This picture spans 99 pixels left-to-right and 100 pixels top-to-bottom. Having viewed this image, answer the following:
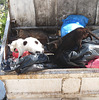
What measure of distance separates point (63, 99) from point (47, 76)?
755 mm

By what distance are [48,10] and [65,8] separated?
0.49 meters

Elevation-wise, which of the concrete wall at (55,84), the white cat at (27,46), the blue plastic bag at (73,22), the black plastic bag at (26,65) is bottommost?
the concrete wall at (55,84)

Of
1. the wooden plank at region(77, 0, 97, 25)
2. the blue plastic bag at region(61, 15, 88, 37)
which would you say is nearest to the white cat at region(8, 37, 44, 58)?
the blue plastic bag at region(61, 15, 88, 37)

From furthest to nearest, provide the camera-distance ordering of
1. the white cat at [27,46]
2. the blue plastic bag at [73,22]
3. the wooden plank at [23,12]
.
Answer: the wooden plank at [23,12] → the blue plastic bag at [73,22] → the white cat at [27,46]

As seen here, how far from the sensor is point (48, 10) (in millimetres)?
4414

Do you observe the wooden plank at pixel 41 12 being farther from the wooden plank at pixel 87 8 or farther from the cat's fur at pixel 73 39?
the cat's fur at pixel 73 39

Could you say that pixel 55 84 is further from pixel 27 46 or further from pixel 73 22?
pixel 73 22

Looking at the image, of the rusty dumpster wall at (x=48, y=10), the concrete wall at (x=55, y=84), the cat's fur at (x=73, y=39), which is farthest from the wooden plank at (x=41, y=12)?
the concrete wall at (x=55, y=84)

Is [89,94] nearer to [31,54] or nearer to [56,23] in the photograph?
[31,54]

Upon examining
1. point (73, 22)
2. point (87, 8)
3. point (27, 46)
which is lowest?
point (27, 46)

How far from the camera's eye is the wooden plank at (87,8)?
4.33 metres

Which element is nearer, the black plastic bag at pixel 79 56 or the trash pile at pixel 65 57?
the trash pile at pixel 65 57

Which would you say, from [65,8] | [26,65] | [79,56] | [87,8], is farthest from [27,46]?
[87,8]

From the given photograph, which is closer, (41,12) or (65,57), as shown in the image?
(65,57)
